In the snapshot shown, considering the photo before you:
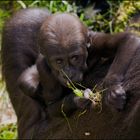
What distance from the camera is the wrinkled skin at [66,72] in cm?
286

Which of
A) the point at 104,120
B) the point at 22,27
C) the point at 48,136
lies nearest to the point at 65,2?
the point at 22,27

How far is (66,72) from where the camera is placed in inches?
118

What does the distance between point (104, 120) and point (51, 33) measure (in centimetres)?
44

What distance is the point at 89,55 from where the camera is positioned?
308cm

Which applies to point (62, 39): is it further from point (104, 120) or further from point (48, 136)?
point (48, 136)

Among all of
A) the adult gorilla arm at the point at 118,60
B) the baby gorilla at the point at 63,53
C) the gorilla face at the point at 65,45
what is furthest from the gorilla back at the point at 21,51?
the adult gorilla arm at the point at 118,60

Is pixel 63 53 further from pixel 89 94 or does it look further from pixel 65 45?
pixel 89 94

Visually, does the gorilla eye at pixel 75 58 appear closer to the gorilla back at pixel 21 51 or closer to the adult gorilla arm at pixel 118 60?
the adult gorilla arm at pixel 118 60

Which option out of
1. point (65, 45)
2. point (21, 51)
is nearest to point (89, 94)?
point (65, 45)

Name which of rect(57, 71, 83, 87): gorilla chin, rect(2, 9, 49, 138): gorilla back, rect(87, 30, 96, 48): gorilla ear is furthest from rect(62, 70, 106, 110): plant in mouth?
rect(2, 9, 49, 138): gorilla back

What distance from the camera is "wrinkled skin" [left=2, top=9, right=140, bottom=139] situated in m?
2.86

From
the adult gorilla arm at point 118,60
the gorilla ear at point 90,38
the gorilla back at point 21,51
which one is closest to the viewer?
the adult gorilla arm at point 118,60

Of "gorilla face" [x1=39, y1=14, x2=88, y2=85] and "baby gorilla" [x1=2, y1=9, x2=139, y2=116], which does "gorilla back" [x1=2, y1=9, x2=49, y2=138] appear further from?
"gorilla face" [x1=39, y1=14, x2=88, y2=85]

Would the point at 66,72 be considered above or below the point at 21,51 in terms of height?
above
